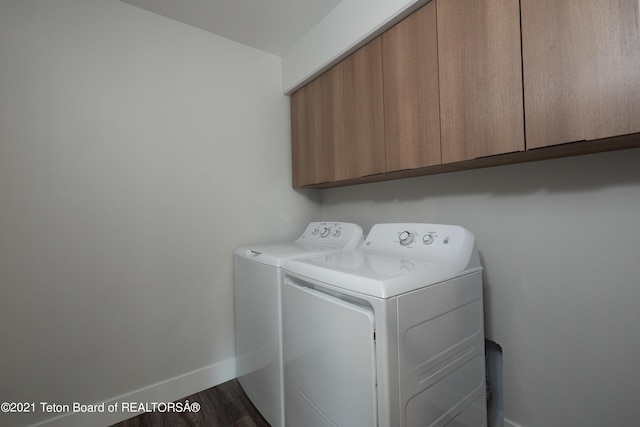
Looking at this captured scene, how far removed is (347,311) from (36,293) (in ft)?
5.05

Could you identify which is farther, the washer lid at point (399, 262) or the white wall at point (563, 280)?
the white wall at point (563, 280)

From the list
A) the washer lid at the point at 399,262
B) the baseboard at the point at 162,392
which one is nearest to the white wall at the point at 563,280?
the washer lid at the point at 399,262

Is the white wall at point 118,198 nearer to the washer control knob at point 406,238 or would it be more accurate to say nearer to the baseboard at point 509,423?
the washer control knob at point 406,238

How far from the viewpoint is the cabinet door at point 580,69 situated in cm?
72

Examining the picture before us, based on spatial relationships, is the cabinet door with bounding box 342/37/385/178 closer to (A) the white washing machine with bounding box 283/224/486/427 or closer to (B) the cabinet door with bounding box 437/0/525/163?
(B) the cabinet door with bounding box 437/0/525/163

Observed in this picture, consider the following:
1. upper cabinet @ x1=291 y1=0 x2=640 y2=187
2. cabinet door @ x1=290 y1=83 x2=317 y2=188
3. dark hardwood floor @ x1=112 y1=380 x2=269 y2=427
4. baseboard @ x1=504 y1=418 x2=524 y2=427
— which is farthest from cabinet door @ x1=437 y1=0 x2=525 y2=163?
dark hardwood floor @ x1=112 y1=380 x2=269 y2=427

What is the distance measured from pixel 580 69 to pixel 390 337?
992 millimetres

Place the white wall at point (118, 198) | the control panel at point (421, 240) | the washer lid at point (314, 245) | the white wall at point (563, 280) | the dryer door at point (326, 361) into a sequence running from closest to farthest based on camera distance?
the dryer door at point (326, 361) → the white wall at point (563, 280) → the control panel at point (421, 240) → the white wall at point (118, 198) → the washer lid at point (314, 245)

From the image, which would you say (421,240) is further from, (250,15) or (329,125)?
(250,15)

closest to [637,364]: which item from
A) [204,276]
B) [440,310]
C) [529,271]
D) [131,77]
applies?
[529,271]

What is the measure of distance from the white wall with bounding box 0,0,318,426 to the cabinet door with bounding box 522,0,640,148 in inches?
64.8

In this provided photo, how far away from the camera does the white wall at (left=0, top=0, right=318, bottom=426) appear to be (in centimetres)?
127

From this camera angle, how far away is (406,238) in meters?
1.33

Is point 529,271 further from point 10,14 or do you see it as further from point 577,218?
point 10,14
